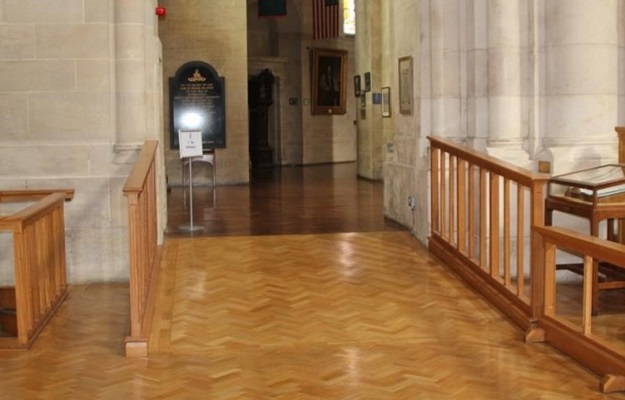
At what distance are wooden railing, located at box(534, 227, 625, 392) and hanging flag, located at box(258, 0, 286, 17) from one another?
1612cm

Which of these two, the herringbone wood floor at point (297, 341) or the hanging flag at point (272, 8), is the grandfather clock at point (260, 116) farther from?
the herringbone wood floor at point (297, 341)

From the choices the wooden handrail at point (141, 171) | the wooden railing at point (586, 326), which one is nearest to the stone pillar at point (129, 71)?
the wooden handrail at point (141, 171)

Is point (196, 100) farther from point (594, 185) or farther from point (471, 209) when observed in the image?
point (594, 185)

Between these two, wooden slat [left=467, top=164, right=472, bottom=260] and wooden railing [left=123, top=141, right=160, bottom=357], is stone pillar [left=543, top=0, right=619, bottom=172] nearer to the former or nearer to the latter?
wooden slat [left=467, top=164, right=472, bottom=260]

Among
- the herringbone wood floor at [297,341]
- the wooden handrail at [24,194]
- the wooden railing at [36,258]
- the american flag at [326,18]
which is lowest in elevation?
the herringbone wood floor at [297,341]

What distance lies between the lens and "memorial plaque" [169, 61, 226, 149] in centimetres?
1691

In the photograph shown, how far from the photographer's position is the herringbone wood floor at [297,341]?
484 centimetres

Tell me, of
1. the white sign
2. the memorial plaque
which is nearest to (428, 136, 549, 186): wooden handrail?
the white sign

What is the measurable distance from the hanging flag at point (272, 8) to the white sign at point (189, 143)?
35.6 feet

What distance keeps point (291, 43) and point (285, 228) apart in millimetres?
15076

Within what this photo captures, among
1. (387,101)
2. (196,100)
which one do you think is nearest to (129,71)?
(387,101)

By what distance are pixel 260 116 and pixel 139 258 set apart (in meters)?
17.9

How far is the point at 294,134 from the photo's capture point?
2425cm

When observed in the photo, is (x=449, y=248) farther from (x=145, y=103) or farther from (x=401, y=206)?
(x=145, y=103)
